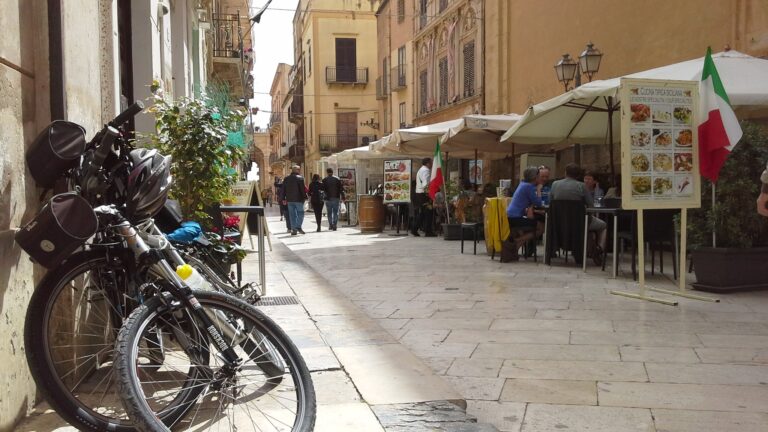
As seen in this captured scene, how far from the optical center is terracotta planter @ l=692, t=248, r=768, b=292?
6141 mm

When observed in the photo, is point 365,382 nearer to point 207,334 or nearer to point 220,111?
point 207,334

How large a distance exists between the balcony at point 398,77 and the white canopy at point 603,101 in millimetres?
16436

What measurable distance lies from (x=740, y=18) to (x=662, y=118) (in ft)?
15.3

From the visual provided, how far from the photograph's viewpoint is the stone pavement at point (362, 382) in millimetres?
2846

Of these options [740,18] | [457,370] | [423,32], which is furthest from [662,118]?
[423,32]

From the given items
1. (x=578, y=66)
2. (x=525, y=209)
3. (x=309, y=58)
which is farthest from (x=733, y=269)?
(x=309, y=58)

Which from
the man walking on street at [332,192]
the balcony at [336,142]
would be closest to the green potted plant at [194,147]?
the man walking on street at [332,192]

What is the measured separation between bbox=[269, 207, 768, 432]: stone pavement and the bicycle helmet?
1728 mm

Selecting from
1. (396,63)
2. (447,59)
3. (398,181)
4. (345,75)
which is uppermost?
(345,75)

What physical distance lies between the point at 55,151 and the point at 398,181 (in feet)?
42.6

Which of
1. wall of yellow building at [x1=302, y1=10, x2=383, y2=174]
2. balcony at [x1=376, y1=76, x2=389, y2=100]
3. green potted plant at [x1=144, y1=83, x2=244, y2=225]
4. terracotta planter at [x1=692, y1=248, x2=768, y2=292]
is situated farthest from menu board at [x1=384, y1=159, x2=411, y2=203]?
wall of yellow building at [x1=302, y1=10, x2=383, y2=174]

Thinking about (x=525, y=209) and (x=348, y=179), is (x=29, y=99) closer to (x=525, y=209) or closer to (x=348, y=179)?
(x=525, y=209)

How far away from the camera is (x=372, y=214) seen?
15.9 metres

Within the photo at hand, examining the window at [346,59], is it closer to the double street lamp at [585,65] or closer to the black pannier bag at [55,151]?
the double street lamp at [585,65]
